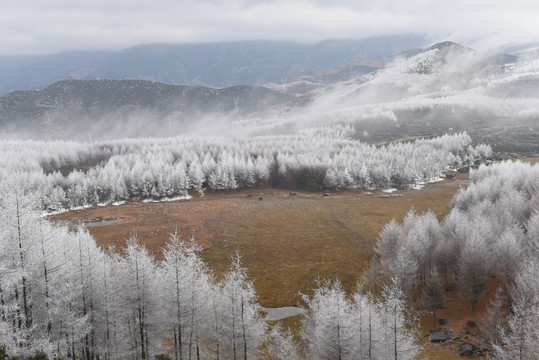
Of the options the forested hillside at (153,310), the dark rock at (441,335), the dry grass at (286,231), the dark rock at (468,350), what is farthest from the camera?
the dry grass at (286,231)

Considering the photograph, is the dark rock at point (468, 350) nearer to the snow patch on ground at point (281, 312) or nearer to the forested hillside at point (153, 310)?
the forested hillside at point (153, 310)

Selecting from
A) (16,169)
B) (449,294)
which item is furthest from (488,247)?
(16,169)

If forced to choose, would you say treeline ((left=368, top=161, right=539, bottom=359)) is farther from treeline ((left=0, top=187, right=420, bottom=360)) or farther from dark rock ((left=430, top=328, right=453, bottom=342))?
treeline ((left=0, top=187, right=420, bottom=360))

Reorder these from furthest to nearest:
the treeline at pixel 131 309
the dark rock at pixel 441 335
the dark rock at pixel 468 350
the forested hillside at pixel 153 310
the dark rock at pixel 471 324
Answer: the dark rock at pixel 471 324 → the dark rock at pixel 441 335 → the dark rock at pixel 468 350 → the forested hillside at pixel 153 310 → the treeline at pixel 131 309

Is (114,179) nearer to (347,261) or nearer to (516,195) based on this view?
(347,261)

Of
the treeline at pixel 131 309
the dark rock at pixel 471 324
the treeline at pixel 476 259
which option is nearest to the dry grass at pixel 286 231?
the dark rock at pixel 471 324

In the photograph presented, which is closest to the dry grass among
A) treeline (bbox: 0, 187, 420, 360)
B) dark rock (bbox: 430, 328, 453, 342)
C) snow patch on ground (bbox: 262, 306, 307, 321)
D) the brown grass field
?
the brown grass field
